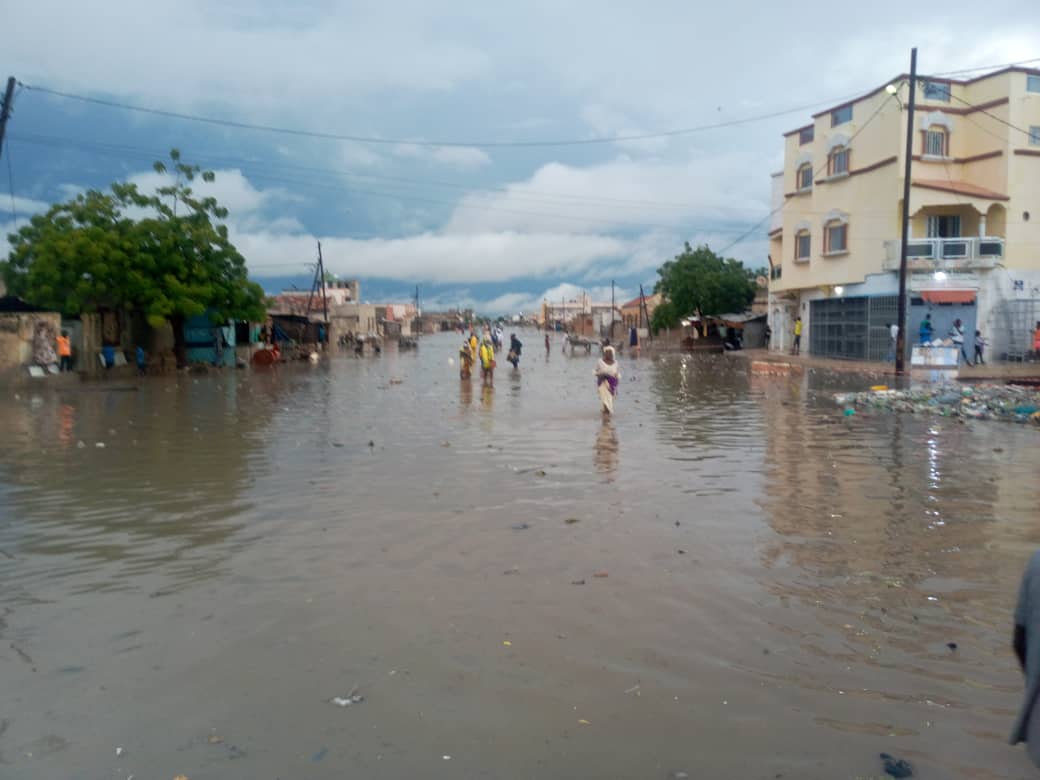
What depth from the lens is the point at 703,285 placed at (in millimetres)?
54344

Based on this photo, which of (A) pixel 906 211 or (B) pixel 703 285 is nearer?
(A) pixel 906 211

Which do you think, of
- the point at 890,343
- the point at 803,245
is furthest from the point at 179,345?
the point at 803,245

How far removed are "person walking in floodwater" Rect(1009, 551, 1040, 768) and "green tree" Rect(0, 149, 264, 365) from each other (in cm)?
2926

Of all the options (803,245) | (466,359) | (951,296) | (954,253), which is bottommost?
(466,359)

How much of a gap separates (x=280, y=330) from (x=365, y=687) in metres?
49.4

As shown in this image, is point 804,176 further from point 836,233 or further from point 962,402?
point 962,402

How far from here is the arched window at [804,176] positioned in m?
41.3

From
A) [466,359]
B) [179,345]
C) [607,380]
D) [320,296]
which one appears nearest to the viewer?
[607,380]

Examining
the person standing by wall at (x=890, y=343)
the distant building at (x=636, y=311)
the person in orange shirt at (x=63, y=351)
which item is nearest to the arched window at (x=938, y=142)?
the person standing by wall at (x=890, y=343)

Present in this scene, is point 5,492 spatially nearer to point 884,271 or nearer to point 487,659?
point 487,659

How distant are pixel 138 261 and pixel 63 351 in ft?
Result: 14.4

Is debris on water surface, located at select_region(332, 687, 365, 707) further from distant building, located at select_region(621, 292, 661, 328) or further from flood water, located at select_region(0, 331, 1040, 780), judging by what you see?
distant building, located at select_region(621, 292, 661, 328)

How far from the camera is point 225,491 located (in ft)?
31.6

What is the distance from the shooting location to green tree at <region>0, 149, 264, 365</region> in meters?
27.9
